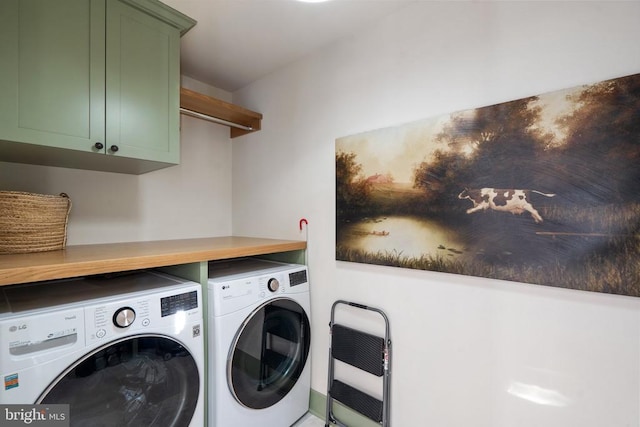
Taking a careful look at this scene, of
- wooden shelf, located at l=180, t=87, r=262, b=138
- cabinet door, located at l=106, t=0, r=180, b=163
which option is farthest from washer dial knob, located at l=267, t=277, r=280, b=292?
wooden shelf, located at l=180, t=87, r=262, b=138

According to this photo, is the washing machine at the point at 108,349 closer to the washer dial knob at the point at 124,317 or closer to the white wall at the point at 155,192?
the washer dial knob at the point at 124,317

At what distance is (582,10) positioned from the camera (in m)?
1.09

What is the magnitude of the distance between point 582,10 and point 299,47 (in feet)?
4.66

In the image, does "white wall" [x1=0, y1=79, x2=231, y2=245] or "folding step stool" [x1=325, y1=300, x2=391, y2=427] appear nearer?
"folding step stool" [x1=325, y1=300, x2=391, y2=427]

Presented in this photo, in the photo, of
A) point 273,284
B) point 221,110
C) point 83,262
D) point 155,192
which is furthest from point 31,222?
point 221,110

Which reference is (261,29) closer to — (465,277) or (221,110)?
(221,110)

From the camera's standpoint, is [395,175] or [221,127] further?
[221,127]

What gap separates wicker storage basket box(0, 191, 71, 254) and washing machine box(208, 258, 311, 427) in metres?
0.77

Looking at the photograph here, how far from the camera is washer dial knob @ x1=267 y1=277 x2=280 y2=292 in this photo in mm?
1608

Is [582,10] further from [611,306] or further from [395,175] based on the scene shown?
[611,306]

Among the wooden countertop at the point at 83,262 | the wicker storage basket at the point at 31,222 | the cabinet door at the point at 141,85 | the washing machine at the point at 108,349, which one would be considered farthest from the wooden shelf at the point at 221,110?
the washing machine at the point at 108,349

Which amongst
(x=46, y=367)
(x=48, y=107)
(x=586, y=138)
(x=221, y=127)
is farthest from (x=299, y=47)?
(x=46, y=367)

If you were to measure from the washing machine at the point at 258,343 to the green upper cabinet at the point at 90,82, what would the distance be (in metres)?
0.83

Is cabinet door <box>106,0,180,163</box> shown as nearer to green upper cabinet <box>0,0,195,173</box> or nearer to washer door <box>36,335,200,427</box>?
green upper cabinet <box>0,0,195,173</box>
